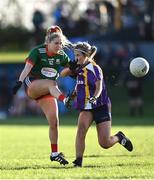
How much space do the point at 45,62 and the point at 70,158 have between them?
6.56 feet

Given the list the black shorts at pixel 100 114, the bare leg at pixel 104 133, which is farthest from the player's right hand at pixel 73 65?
the bare leg at pixel 104 133

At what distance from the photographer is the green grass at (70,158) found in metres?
10.6

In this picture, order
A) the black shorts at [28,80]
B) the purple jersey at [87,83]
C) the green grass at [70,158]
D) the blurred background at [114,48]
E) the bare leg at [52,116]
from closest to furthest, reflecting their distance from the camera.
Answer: the green grass at [70,158] → the purple jersey at [87,83] → the bare leg at [52,116] → the black shorts at [28,80] → the blurred background at [114,48]

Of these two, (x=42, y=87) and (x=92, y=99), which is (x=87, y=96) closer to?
(x=92, y=99)

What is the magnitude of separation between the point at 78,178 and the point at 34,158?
11.0ft

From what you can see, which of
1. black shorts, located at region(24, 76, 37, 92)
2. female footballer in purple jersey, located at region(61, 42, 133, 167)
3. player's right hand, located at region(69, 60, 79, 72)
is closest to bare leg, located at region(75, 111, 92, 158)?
female footballer in purple jersey, located at region(61, 42, 133, 167)

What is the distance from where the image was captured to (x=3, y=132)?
2138cm

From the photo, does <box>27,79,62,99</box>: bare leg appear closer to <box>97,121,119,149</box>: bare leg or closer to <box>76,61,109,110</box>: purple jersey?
<box>76,61,109,110</box>: purple jersey

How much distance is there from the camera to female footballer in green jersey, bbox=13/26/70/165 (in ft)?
39.4

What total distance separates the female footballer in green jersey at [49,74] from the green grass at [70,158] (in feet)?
2.09

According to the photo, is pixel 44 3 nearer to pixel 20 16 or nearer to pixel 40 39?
pixel 20 16

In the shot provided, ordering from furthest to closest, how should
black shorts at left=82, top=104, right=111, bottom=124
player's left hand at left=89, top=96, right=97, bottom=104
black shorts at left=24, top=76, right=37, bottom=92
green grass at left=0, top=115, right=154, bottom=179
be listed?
1. black shorts at left=24, top=76, right=37, bottom=92
2. black shorts at left=82, top=104, right=111, bottom=124
3. player's left hand at left=89, top=96, right=97, bottom=104
4. green grass at left=0, top=115, right=154, bottom=179

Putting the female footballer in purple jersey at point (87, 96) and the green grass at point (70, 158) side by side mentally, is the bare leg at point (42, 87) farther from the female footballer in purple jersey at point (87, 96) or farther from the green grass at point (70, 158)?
the green grass at point (70, 158)

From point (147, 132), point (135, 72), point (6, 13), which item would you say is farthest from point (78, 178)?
point (6, 13)
